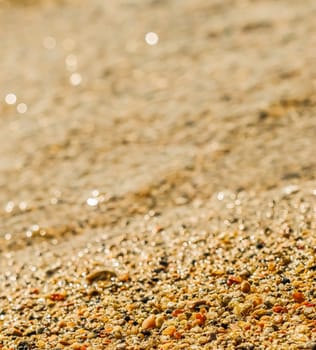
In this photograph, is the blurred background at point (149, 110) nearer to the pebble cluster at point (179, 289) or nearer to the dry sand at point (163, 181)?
the dry sand at point (163, 181)

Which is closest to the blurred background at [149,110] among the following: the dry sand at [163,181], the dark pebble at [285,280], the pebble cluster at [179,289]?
the dry sand at [163,181]

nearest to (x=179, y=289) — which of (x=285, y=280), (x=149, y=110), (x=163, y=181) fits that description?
(x=285, y=280)

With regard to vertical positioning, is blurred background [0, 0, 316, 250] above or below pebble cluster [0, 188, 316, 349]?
above

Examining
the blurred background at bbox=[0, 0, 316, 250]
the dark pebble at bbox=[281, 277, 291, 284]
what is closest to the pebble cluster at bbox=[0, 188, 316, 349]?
the dark pebble at bbox=[281, 277, 291, 284]

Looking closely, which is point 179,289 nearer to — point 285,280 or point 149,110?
point 285,280

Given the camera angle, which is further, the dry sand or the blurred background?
the blurred background

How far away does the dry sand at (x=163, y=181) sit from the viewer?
193 cm

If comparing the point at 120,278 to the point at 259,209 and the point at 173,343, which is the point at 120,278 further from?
the point at 259,209

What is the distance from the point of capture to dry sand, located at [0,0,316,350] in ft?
6.33

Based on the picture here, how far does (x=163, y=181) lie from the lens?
2.74 meters

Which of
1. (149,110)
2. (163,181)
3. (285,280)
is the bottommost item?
(285,280)

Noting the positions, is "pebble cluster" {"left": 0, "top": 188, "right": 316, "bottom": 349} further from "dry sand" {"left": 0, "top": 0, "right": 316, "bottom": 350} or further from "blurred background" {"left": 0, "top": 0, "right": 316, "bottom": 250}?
"blurred background" {"left": 0, "top": 0, "right": 316, "bottom": 250}

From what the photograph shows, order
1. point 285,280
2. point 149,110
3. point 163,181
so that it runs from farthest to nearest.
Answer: point 149,110 → point 163,181 → point 285,280

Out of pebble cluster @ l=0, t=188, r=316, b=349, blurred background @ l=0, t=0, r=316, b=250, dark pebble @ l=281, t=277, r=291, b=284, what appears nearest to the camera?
pebble cluster @ l=0, t=188, r=316, b=349
